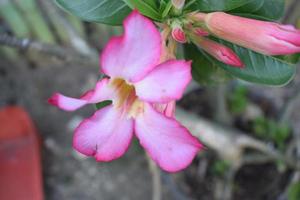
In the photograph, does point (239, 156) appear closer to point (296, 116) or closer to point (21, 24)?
point (296, 116)

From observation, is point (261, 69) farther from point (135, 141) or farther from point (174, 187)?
point (135, 141)

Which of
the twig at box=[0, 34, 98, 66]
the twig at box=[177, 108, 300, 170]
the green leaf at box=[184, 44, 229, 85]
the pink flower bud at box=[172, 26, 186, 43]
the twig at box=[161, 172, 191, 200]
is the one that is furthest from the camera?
the twig at box=[161, 172, 191, 200]

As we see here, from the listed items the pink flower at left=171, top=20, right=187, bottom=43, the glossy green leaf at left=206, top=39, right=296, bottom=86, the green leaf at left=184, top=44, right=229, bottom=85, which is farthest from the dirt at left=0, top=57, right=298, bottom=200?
the pink flower at left=171, top=20, right=187, bottom=43

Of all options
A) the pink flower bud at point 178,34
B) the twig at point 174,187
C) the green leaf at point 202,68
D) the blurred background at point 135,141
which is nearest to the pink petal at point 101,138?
the pink flower bud at point 178,34

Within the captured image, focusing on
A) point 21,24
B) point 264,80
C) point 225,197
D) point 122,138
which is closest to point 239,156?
point 225,197

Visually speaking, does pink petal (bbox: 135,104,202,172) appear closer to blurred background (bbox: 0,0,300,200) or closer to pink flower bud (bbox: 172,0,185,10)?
pink flower bud (bbox: 172,0,185,10)
